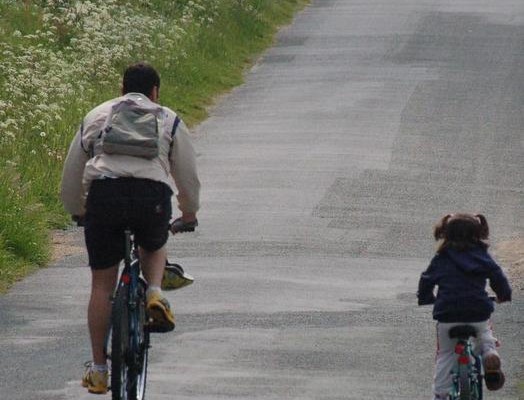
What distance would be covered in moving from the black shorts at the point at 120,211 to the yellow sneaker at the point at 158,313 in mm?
293

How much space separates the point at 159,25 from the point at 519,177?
9.57 metres

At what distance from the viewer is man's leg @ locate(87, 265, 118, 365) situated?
834 centimetres

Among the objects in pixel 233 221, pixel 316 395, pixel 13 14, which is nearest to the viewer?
pixel 316 395

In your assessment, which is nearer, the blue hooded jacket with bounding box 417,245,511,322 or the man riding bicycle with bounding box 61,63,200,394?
the blue hooded jacket with bounding box 417,245,511,322

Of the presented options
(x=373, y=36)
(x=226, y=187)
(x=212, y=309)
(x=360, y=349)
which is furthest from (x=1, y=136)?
(x=373, y=36)

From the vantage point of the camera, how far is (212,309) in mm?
12297

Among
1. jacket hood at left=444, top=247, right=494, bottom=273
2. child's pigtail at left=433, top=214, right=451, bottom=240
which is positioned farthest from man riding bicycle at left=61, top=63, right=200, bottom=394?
jacket hood at left=444, top=247, right=494, bottom=273

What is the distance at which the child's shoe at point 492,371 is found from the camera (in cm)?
780

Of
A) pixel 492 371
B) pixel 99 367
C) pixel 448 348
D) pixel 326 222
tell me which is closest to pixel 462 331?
pixel 448 348

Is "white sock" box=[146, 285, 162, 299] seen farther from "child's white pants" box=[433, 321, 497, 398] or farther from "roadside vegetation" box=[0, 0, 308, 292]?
"roadside vegetation" box=[0, 0, 308, 292]

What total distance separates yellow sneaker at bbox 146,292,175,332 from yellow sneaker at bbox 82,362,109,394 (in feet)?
1.19

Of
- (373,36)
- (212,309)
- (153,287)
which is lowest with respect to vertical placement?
(373,36)

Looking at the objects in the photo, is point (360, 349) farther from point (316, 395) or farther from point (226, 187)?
point (226, 187)

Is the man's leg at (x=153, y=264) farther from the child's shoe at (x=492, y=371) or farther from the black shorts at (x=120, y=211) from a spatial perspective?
the child's shoe at (x=492, y=371)
